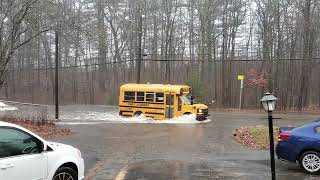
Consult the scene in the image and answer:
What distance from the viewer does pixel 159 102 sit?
33938mm

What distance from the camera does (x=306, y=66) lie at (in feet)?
169

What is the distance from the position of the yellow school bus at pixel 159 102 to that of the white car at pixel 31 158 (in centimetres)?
2390

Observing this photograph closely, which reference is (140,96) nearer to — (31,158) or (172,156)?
(172,156)

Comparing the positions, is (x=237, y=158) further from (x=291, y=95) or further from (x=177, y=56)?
(x=177, y=56)

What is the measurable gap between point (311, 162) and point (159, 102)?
22.0m

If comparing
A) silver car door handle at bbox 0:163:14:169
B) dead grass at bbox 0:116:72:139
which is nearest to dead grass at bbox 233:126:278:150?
dead grass at bbox 0:116:72:139

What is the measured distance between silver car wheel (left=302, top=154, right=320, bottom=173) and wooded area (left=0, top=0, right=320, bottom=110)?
3339 cm

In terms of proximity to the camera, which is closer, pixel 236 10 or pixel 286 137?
pixel 286 137

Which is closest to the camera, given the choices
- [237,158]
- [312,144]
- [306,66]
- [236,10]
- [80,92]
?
[312,144]

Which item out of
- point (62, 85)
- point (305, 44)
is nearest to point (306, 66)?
point (305, 44)

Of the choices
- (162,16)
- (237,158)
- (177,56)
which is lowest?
(237,158)

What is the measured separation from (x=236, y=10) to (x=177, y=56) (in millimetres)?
8563

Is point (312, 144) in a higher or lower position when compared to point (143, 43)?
lower

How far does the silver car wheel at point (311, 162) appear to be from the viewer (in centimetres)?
1216
